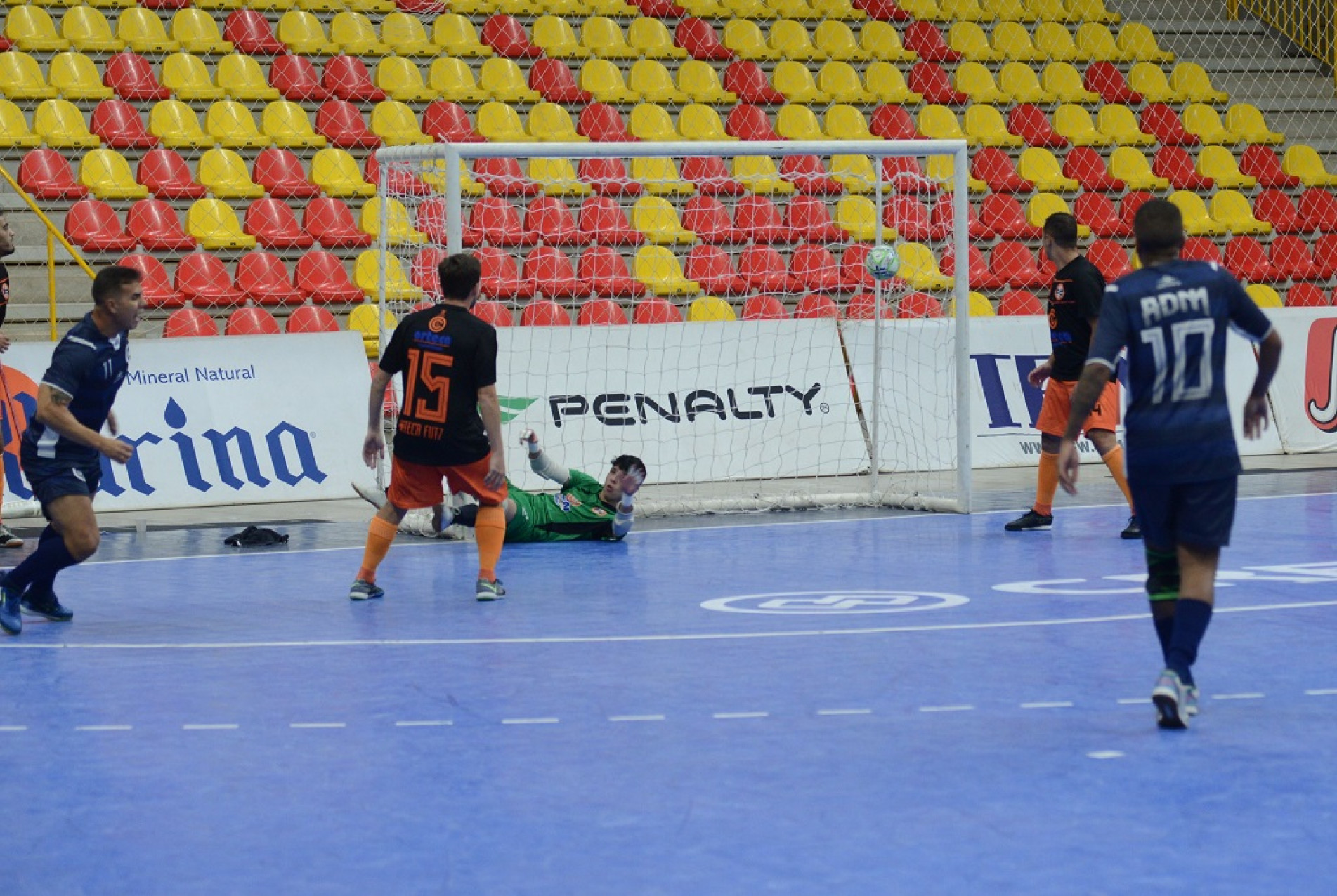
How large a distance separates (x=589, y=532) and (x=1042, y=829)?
284 inches

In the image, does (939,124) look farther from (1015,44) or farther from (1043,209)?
(1015,44)

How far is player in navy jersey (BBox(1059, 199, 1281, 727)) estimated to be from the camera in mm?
6414

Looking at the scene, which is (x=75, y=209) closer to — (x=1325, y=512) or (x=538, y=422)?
(x=538, y=422)

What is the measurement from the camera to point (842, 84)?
67.6 feet

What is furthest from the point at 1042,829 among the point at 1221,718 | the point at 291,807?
the point at 291,807

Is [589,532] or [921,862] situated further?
[589,532]

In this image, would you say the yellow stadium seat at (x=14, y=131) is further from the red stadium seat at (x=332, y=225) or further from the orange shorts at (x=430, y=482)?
the orange shorts at (x=430, y=482)

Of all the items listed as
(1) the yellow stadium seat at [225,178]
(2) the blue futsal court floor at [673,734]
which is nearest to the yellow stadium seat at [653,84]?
(1) the yellow stadium seat at [225,178]

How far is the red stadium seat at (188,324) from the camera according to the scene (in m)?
15.5

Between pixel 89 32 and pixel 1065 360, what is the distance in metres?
10.5

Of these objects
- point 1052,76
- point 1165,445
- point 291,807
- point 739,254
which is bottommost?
point 291,807

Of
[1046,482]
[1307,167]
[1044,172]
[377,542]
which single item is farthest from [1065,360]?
[1307,167]

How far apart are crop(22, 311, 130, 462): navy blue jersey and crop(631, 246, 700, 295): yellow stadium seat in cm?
869

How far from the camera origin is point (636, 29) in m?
20.5
